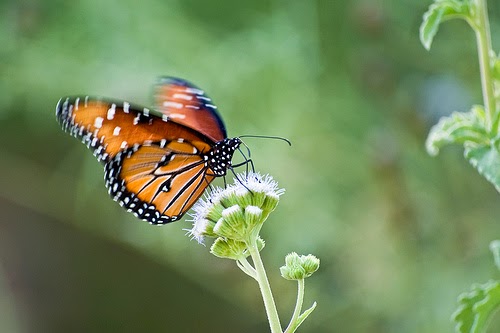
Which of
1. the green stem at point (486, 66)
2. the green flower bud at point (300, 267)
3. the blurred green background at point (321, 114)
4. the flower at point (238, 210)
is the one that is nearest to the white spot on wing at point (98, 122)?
the flower at point (238, 210)

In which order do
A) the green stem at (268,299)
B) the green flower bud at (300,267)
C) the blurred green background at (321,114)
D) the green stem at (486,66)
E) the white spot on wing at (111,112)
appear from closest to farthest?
1. the green stem at (268,299)
2. the green flower bud at (300,267)
3. the green stem at (486,66)
4. the white spot on wing at (111,112)
5. the blurred green background at (321,114)

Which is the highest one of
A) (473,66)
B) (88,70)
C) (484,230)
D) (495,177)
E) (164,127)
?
(88,70)

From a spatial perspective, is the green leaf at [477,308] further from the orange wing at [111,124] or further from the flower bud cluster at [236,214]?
the orange wing at [111,124]

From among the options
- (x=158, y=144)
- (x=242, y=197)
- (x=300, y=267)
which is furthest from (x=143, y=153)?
(x=300, y=267)

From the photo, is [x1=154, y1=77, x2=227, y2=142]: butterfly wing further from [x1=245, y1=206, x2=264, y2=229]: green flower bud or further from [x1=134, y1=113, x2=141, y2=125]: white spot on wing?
[x1=245, y1=206, x2=264, y2=229]: green flower bud

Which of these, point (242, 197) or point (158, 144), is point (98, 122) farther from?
point (242, 197)

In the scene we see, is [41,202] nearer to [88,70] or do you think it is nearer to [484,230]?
[88,70]

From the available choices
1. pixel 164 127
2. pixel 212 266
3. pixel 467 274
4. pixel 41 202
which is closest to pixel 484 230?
pixel 467 274

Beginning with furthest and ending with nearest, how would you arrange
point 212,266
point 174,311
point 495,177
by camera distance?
point 174,311, point 212,266, point 495,177
